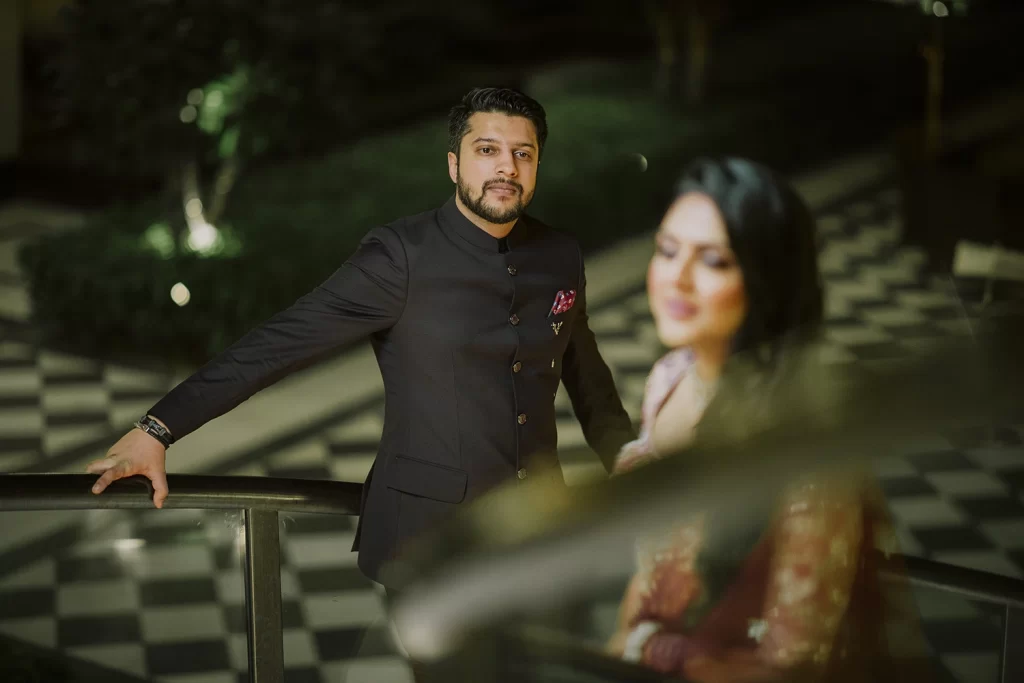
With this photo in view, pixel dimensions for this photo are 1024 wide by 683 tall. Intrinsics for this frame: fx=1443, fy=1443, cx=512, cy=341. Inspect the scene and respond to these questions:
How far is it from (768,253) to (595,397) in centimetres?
42

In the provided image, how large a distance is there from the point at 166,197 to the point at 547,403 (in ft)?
17.6

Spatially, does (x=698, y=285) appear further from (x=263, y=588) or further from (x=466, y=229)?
(x=263, y=588)

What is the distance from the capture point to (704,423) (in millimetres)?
2506

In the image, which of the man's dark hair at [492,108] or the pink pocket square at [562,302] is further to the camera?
the pink pocket square at [562,302]

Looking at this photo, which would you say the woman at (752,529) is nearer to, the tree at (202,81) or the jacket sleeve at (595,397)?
the jacket sleeve at (595,397)

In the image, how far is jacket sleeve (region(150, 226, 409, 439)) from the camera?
2117 mm

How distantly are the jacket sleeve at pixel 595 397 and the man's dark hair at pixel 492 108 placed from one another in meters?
0.37

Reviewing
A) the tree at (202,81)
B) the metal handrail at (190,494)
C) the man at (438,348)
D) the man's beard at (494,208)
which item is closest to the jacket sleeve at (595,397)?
the man at (438,348)

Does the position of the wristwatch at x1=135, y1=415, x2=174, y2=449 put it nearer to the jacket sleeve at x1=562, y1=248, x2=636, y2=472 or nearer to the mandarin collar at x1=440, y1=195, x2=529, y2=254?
the mandarin collar at x1=440, y1=195, x2=529, y2=254

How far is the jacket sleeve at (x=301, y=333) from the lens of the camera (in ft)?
6.95

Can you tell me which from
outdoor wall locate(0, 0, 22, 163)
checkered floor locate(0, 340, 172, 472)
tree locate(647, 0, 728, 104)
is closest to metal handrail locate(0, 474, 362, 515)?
checkered floor locate(0, 340, 172, 472)

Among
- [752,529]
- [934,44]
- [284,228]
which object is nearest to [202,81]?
[284,228]

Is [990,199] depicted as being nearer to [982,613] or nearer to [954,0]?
[954,0]

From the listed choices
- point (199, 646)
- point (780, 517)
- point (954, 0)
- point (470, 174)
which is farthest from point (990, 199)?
point (780, 517)
